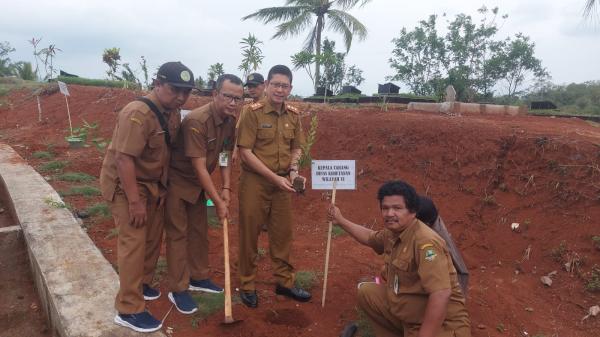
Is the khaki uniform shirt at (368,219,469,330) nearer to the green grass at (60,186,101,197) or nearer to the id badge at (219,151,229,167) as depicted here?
the id badge at (219,151,229,167)

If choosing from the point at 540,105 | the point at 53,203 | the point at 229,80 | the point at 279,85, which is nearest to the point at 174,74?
the point at 229,80

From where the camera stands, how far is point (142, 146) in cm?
259

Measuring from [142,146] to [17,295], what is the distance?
2292 millimetres

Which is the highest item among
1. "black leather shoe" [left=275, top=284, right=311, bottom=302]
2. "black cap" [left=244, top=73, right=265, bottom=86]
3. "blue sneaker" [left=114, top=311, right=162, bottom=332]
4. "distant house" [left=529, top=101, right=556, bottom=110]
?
"black cap" [left=244, top=73, right=265, bottom=86]

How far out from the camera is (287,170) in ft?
11.2

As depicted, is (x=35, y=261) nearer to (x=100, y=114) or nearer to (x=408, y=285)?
(x=408, y=285)

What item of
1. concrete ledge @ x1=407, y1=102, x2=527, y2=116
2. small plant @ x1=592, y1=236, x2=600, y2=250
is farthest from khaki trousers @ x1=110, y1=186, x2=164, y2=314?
concrete ledge @ x1=407, y1=102, x2=527, y2=116

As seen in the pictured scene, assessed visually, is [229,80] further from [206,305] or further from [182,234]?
[206,305]

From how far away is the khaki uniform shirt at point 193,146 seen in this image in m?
3.03

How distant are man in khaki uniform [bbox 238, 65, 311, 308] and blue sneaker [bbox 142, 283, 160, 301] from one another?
661 millimetres

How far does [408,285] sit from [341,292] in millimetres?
1099

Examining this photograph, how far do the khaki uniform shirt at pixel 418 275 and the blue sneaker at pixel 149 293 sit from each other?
1774mm

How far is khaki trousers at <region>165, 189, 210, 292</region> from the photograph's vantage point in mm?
3123

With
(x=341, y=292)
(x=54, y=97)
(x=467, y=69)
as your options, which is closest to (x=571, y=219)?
(x=341, y=292)
